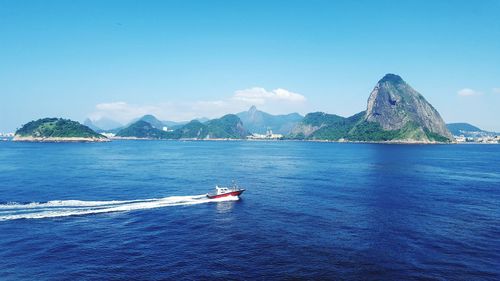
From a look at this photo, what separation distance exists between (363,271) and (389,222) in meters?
23.2

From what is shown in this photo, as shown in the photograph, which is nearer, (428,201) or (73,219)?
(73,219)

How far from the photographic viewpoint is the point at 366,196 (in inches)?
3248

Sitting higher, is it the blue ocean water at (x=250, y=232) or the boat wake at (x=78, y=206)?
the boat wake at (x=78, y=206)

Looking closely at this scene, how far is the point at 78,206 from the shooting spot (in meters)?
68.3

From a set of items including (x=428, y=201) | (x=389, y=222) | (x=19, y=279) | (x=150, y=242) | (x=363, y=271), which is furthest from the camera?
(x=428, y=201)

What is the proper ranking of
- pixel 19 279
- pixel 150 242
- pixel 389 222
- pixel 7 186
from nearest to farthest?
pixel 19 279 → pixel 150 242 → pixel 389 222 → pixel 7 186

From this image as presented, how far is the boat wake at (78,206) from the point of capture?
6206cm

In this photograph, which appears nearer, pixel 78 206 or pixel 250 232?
pixel 250 232

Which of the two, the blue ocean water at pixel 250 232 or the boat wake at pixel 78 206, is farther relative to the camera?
the boat wake at pixel 78 206

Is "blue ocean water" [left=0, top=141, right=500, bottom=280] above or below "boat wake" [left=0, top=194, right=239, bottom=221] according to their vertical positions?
below

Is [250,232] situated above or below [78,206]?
below

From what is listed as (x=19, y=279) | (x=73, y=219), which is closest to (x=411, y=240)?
(x=19, y=279)

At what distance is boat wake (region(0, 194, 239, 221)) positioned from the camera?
62.1m

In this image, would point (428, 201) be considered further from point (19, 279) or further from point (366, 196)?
point (19, 279)
